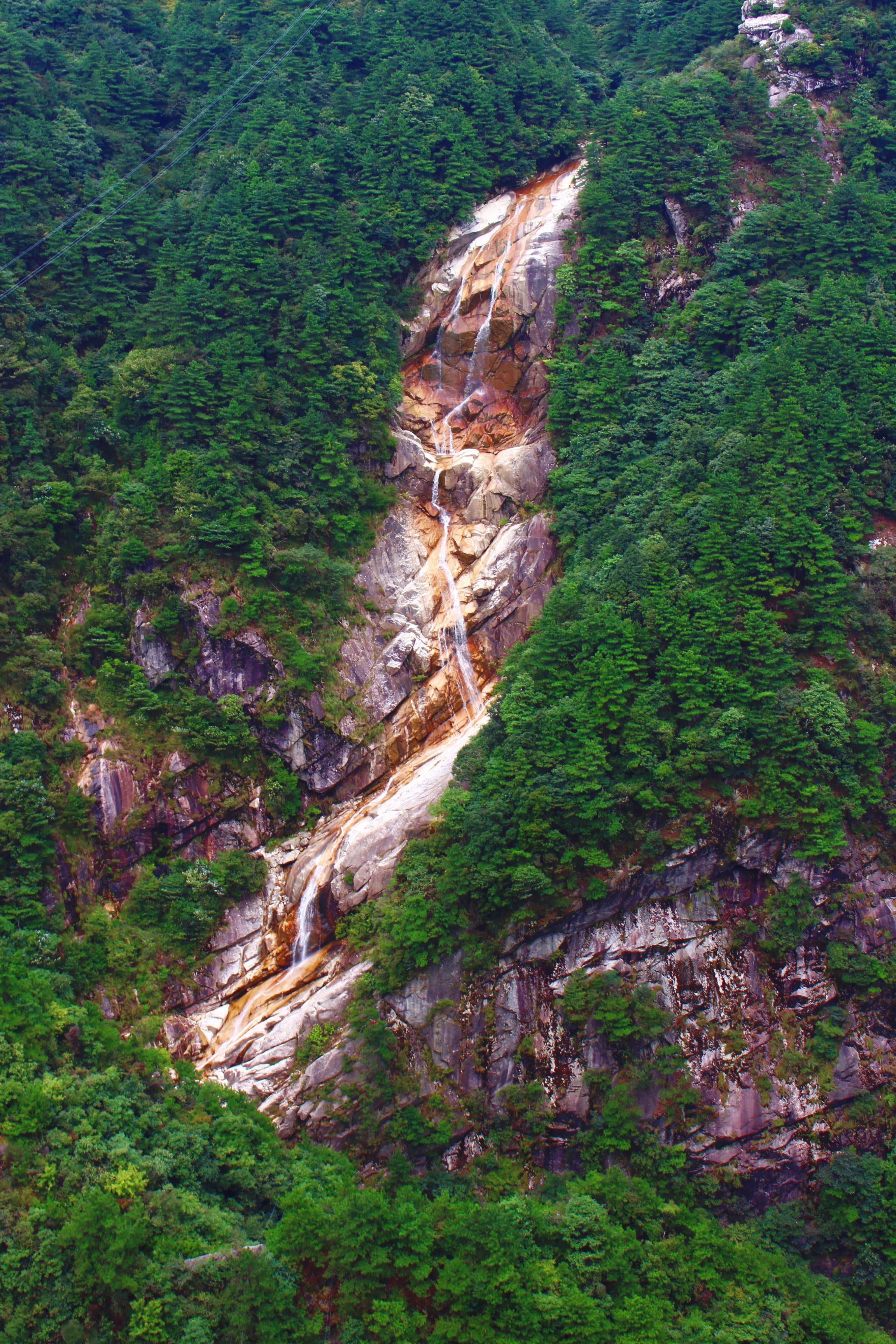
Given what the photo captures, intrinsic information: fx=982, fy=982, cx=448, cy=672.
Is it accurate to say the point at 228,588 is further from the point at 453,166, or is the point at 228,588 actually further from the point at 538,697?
the point at 453,166

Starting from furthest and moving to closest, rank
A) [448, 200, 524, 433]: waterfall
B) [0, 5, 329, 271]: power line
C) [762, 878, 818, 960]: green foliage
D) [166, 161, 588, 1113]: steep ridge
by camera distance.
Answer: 1. [448, 200, 524, 433]: waterfall
2. [0, 5, 329, 271]: power line
3. [166, 161, 588, 1113]: steep ridge
4. [762, 878, 818, 960]: green foliage

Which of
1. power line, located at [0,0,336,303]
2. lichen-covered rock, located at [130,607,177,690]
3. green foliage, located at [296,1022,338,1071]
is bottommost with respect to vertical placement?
green foliage, located at [296,1022,338,1071]

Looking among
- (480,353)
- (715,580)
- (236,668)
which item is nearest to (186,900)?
(236,668)

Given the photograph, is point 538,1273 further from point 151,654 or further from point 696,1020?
point 151,654

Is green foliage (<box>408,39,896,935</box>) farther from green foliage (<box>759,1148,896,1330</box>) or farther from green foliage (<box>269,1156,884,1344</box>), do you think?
green foliage (<box>269,1156,884,1344</box>)

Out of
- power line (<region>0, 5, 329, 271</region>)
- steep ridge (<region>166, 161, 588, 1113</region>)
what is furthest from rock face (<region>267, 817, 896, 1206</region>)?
power line (<region>0, 5, 329, 271</region>)

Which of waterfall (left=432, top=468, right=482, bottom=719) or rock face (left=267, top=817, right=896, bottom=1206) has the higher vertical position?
waterfall (left=432, top=468, right=482, bottom=719)
